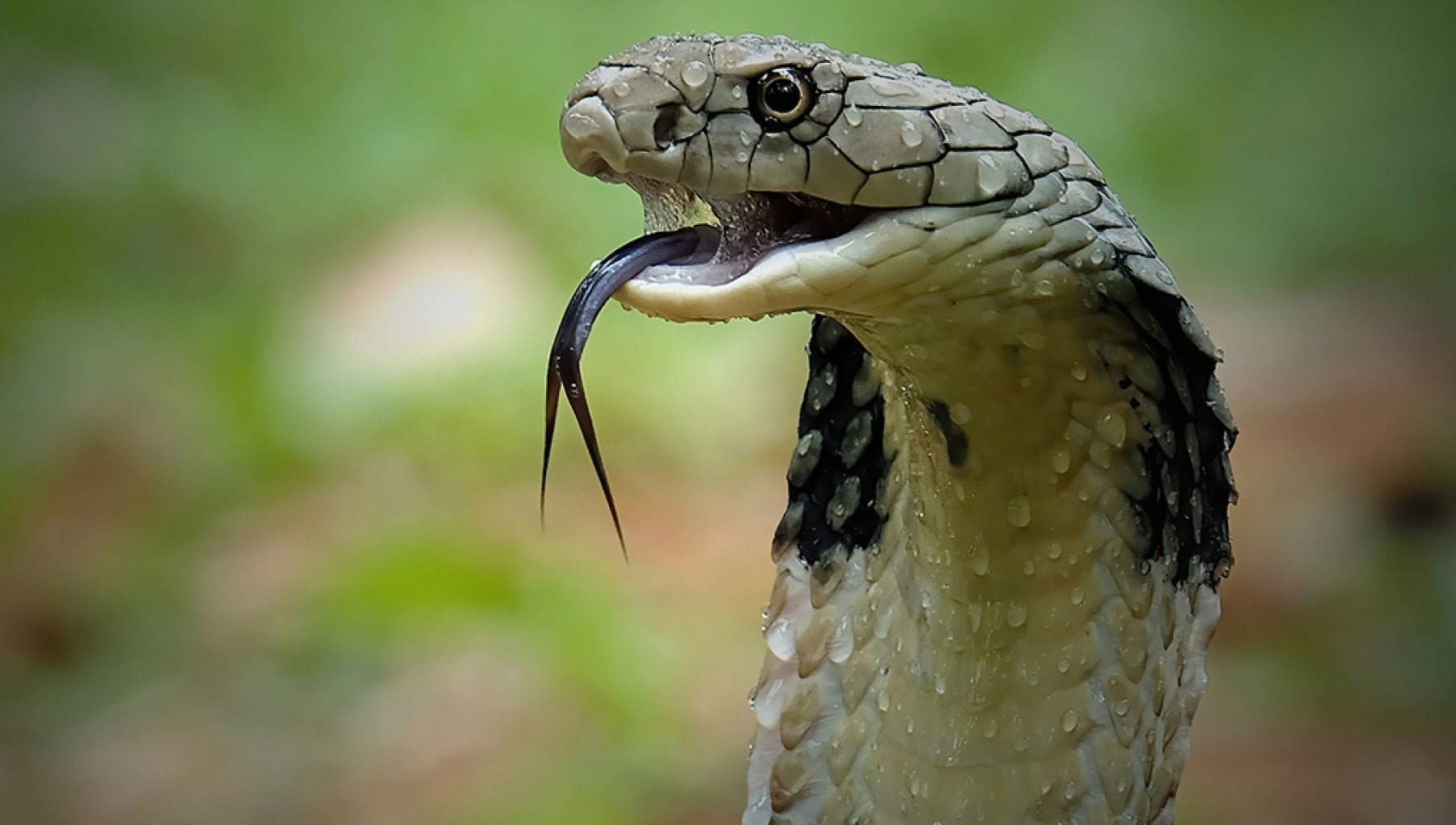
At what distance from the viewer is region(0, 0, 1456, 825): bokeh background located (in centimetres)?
215

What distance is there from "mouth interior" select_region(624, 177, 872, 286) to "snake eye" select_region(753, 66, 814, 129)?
6 cm

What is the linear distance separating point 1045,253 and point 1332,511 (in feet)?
4.58

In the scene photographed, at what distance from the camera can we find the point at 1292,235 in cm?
221

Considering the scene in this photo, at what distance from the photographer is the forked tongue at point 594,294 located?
0.94 meters

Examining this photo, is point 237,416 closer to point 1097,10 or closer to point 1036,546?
point 1097,10

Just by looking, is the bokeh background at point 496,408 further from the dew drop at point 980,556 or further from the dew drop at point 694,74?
the dew drop at point 694,74

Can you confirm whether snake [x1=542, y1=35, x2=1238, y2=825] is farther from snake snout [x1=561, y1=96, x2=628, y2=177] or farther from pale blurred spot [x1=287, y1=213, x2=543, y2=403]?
pale blurred spot [x1=287, y1=213, x2=543, y2=403]

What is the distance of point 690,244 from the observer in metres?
0.97

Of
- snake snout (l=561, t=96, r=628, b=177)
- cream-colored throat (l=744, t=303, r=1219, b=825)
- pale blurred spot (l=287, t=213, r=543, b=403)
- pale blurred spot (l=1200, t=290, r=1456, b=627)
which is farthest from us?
pale blurred spot (l=287, t=213, r=543, b=403)

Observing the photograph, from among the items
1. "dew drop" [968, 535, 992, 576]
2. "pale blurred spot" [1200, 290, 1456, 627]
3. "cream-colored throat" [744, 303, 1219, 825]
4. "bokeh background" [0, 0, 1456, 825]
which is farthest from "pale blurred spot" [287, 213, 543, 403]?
"dew drop" [968, 535, 992, 576]

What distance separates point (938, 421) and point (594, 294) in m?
0.28

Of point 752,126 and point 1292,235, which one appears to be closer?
point 752,126

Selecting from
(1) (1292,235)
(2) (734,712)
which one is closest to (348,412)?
(2) (734,712)

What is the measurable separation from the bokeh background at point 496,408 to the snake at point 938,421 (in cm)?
98
